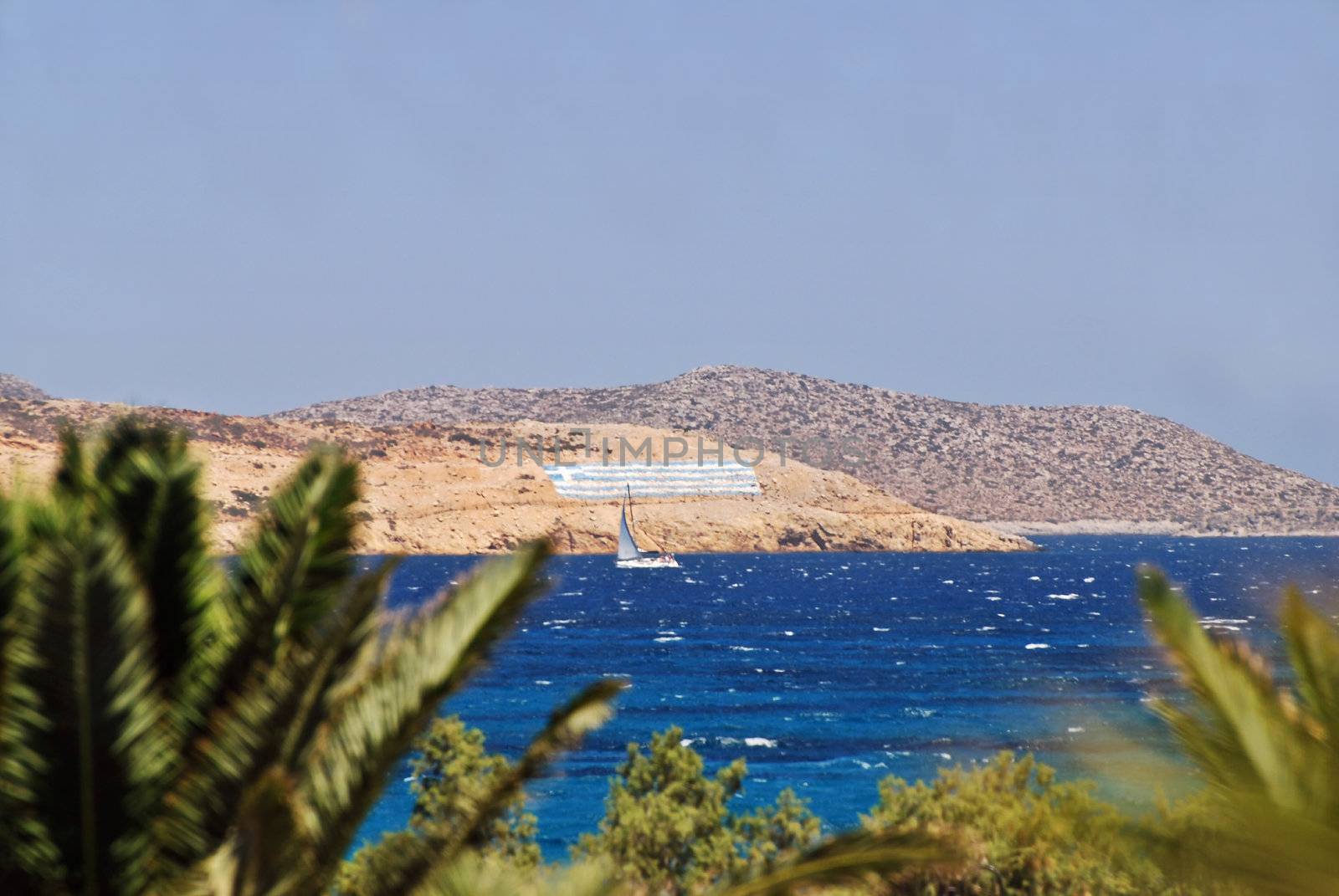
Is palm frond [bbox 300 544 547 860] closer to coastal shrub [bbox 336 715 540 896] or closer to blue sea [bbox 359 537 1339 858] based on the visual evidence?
blue sea [bbox 359 537 1339 858]

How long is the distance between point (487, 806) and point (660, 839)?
928 cm

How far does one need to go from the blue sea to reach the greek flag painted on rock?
1941cm

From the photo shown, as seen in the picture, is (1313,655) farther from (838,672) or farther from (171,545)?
(838,672)

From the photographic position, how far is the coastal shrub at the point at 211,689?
16.6 ft

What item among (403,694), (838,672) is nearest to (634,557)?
(838,672)

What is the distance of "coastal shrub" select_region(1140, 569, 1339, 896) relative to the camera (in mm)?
4621

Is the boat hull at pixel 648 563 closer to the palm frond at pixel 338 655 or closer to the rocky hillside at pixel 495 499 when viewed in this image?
the rocky hillside at pixel 495 499

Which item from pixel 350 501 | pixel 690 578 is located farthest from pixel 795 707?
pixel 690 578

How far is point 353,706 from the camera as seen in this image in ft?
18.7

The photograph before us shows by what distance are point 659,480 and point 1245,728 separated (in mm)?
138626

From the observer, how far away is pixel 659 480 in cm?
14350

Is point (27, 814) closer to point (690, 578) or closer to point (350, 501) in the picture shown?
point (350, 501)

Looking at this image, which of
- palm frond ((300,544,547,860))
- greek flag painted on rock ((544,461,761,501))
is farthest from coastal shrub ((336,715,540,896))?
greek flag painted on rock ((544,461,761,501))

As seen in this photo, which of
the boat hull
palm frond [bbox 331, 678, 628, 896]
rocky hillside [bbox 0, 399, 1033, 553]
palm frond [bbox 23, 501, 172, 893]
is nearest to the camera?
palm frond [bbox 23, 501, 172, 893]
